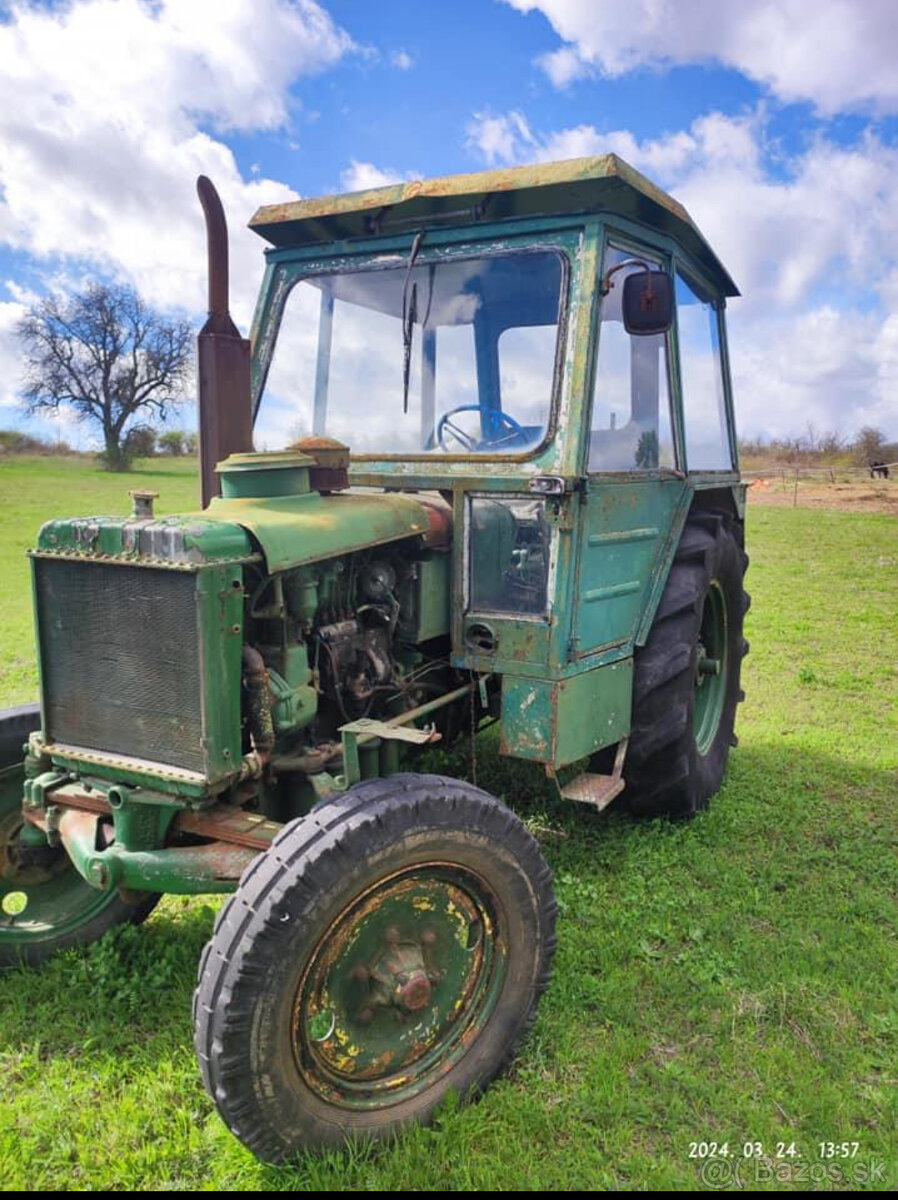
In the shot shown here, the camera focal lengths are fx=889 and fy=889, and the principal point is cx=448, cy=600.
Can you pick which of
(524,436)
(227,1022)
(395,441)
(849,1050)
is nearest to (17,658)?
(395,441)

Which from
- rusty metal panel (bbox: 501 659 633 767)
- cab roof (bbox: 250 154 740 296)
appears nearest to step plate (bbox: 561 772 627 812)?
rusty metal panel (bbox: 501 659 633 767)

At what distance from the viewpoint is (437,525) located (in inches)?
126

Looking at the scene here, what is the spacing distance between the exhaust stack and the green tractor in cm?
1

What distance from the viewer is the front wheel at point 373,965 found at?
201 centimetres

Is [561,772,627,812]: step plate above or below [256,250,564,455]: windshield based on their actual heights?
below

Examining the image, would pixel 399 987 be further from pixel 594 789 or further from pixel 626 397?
pixel 626 397

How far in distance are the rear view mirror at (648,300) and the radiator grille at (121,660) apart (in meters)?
1.74

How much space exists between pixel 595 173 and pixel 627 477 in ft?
3.52

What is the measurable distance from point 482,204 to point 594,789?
7.17 feet

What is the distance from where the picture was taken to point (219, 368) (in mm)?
2992

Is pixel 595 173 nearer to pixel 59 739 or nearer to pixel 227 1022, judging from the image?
pixel 59 739

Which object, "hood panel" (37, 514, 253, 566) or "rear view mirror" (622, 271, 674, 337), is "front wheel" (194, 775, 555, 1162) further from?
"rear view mirror" (622, 271, 674, 337)

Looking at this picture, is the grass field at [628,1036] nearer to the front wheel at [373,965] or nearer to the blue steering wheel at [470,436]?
the front wheel at [373,965]

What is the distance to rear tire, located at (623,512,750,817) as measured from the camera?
3.66 meters
